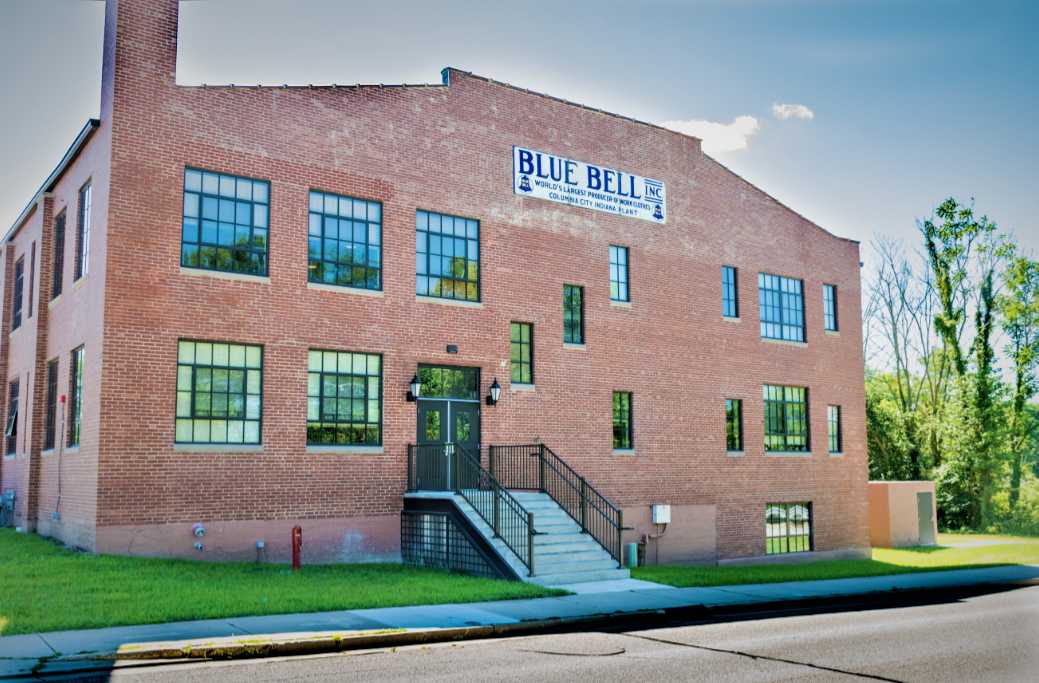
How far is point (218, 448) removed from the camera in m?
19.1

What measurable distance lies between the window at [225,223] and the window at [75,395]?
3.69 metres

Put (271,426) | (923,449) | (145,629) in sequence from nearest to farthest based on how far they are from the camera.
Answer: (145,629) → (271,426) → (923,449)

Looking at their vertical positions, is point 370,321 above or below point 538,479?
above

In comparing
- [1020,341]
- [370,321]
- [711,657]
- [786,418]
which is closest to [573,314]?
[370,321]

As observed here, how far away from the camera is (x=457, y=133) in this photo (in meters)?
23.5

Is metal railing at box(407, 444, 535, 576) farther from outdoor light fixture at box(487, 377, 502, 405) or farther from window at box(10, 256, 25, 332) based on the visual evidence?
window at box(10, 256, 25, 332)

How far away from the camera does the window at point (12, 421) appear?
26430 mm

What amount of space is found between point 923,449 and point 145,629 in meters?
42.8

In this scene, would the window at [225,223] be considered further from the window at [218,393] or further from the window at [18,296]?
the window at [18,296]

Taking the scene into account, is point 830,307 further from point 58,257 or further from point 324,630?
point 324,630

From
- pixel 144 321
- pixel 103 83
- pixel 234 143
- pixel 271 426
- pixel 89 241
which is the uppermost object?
pixel 103 83

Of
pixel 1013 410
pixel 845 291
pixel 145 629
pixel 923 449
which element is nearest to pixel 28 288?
pixel 145 629

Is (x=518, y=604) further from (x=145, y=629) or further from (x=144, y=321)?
(x=144, y=321)

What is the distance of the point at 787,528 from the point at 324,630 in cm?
2091
